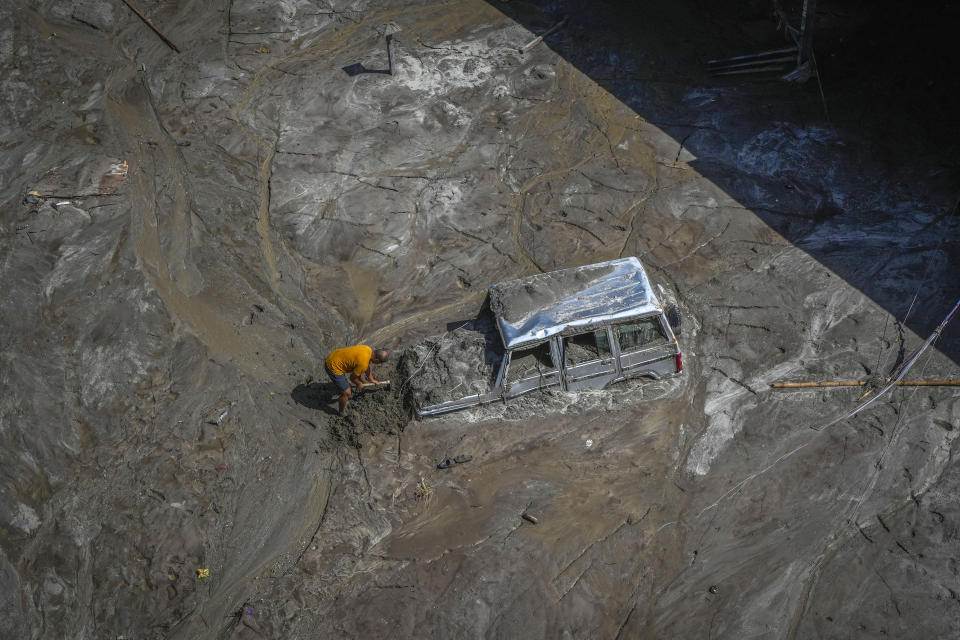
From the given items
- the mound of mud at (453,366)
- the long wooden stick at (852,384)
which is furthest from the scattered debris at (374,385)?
the long wooden stick at (852,384)

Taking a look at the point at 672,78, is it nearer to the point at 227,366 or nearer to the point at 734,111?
the point at 734,111

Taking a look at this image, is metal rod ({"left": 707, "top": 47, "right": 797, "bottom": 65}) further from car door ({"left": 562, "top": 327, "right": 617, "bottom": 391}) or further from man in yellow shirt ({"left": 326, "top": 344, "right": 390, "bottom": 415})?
man in yellow shirt ({"left": 326, "top": 344, "right": 390, "bottom": 415})

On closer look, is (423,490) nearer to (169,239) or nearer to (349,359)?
(349,359)

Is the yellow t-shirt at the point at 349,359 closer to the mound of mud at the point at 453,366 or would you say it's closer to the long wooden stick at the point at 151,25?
the mound of mud at the point at 453,366

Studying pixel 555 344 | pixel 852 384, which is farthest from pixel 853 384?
pixel 555 344

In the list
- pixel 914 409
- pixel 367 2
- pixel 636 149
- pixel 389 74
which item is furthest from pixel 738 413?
pixel 367 2

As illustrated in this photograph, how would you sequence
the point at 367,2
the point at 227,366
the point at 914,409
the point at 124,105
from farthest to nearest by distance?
the point at 367,2 → the point at 124,105 → the point at 227,366 → the point at 914,409

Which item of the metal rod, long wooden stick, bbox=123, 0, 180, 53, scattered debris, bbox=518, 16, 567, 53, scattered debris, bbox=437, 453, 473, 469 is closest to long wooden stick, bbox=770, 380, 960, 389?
scattered debris, bbox=437, 453, 473, 469
